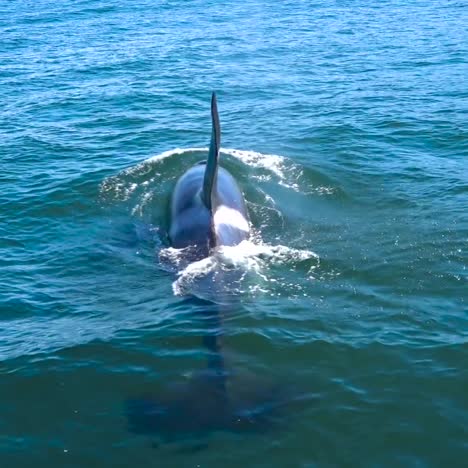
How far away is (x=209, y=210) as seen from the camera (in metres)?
23.9

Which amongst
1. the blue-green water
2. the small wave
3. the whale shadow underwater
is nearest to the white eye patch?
the blue-green water

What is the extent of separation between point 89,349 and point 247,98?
26680 millimetres

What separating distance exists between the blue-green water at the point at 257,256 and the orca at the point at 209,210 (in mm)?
692

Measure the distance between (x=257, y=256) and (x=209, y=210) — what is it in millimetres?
2227

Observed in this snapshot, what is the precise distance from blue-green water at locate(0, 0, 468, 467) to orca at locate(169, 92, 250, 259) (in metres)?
0.69

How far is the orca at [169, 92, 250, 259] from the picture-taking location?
23.0 meters

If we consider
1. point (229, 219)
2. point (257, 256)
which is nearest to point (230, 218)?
point (229, 219)

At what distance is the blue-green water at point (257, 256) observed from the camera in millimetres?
16109

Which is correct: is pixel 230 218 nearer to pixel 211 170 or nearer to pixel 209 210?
pixel 209 210

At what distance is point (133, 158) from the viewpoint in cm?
3409

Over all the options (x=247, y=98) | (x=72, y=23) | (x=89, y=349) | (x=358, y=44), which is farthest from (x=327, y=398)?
(x=72, y=23)

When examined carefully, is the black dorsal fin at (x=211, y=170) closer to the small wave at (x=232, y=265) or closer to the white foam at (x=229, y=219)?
the white foam at (x=229, y=219)

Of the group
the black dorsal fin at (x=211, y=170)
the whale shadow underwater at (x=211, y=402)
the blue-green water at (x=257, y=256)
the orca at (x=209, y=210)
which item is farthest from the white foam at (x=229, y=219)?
the whale shadow underwater at (x=211, y=402)

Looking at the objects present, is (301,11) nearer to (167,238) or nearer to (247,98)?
(247,98)
